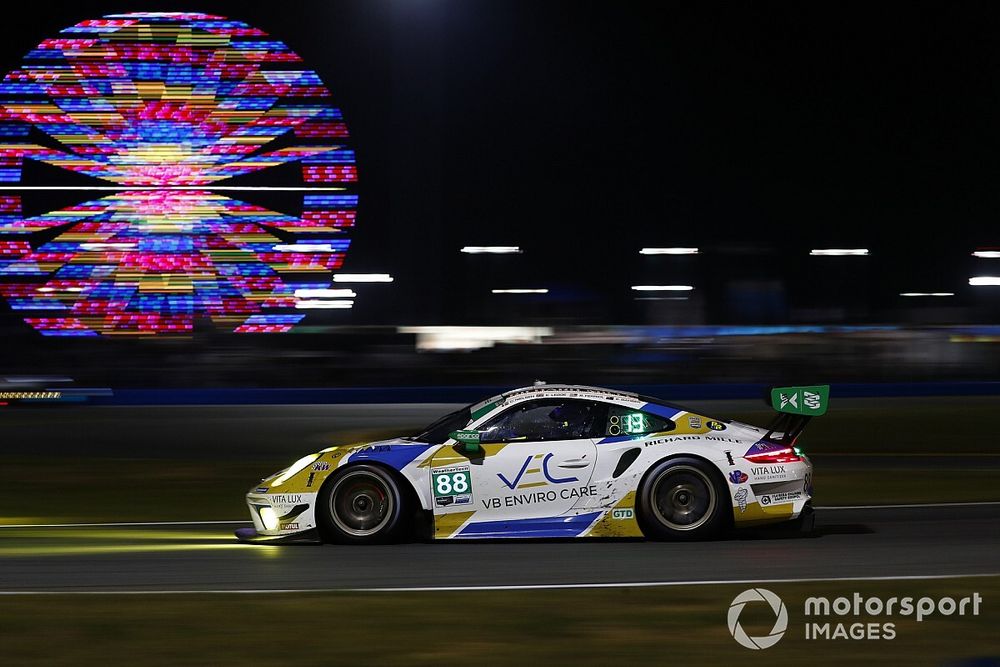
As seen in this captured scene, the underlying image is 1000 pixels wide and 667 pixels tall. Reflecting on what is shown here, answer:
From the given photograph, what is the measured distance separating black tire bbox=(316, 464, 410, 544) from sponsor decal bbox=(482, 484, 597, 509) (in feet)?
1.89

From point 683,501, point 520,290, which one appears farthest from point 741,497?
point 520,290

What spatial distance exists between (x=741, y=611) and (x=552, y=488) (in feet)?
7.20

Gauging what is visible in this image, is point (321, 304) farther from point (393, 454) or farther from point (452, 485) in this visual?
point (452, 485)

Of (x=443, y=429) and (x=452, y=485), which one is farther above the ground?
(x=443, y=429)

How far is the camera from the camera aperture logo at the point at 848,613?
529 centimetres

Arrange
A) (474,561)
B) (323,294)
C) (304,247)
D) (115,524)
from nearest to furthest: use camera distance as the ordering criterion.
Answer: (474,561) → (115,524) → (323,294) → (304,247)

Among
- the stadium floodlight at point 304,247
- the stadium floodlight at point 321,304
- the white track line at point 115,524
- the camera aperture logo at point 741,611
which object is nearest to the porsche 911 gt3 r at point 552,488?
the camera aperture logo at point 741,611

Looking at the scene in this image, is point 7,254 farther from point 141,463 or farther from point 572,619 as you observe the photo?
point 572,619

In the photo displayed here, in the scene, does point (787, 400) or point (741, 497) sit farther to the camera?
point (787, 400)

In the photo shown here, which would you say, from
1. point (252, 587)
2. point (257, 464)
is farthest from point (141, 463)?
point (252, 587)

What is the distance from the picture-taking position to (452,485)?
768 centimetres

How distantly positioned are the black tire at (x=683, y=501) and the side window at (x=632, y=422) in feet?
0.90

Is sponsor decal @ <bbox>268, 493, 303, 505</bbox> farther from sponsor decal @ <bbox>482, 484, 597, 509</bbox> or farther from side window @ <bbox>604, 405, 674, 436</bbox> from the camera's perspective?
side window @ <bbox>604, 405, 674, 436</bbox>

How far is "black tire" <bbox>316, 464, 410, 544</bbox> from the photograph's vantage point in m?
7.67
